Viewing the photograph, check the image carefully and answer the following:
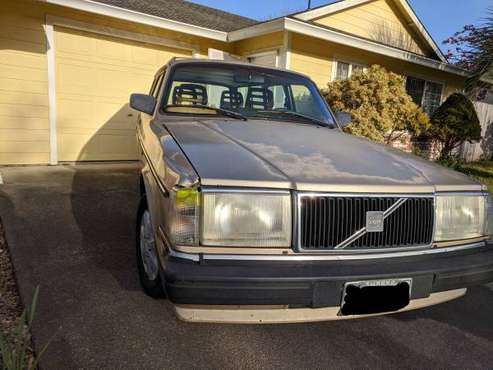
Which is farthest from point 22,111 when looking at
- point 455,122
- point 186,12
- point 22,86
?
point 455,122

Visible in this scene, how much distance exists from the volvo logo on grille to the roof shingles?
692cm

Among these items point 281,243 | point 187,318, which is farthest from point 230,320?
point 281,243

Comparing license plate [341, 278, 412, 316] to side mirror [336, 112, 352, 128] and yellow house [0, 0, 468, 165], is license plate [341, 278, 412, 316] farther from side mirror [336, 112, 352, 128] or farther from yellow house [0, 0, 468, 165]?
yellow house [0, 0, 468, 165]

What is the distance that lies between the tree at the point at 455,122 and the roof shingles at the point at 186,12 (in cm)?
570

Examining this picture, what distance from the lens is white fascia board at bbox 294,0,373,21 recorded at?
27.3 feet

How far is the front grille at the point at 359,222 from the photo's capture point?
1828 millimetres

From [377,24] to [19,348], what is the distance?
37.9 ft

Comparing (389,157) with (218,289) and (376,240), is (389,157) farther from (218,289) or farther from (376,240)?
(218,289)

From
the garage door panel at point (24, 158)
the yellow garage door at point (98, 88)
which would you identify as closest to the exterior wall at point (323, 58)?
the yellow garage door at point (98, 88)

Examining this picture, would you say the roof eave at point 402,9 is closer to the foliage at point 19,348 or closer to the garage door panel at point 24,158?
the garage door panel at point 24,158

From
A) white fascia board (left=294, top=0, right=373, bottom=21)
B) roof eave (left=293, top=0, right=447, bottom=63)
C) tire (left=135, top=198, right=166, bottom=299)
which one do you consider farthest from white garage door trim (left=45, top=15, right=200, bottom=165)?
tire (left=135, top=198, right=166, bottom=299)

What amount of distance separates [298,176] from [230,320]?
77 centimetres

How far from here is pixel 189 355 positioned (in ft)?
6.91

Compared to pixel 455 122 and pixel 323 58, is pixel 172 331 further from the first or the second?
pixel 455 122
